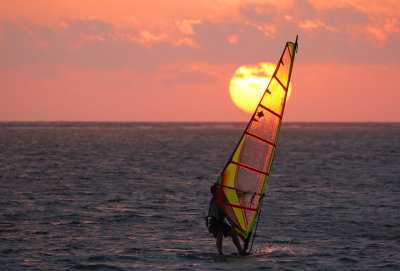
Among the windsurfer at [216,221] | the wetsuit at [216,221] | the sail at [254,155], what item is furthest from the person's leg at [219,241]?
the sail at [254,155]

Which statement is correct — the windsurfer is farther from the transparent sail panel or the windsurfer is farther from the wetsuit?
the transparent sail panel

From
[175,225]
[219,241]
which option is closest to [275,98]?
[219,241]

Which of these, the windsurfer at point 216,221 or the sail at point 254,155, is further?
the sail at point 254,155

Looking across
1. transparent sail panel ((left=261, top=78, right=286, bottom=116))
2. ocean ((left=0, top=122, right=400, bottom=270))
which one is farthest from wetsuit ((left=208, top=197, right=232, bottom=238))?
transparent sail panel ((left=261, top=78, right=286, bottom=116))

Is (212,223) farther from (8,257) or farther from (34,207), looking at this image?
(34,207)

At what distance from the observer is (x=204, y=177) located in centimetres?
3819

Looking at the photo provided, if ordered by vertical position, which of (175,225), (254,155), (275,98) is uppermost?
(275,98)

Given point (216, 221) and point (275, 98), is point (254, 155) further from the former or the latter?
point (216, 221)

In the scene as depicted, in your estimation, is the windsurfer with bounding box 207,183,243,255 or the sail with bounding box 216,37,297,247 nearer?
the windsurfer with bounding box 207,183,243,255

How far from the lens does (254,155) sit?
15070mm

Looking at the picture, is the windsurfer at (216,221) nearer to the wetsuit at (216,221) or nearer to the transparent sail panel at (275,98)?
the wetsuit at (216,221)

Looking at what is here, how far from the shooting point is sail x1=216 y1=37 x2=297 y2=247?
48.9 feet

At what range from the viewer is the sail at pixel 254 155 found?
48.9 ft

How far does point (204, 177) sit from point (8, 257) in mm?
23921
